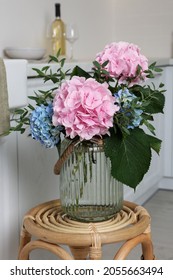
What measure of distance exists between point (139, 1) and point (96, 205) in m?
2.61

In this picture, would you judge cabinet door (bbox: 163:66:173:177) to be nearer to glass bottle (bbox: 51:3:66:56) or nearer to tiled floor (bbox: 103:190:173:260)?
tiled floor (bbox: 103:190:173:260)

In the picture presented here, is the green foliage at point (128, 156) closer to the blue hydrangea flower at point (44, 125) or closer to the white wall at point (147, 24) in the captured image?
the blue hydrangea flower at point (44, 125)

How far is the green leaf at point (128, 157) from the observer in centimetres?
113

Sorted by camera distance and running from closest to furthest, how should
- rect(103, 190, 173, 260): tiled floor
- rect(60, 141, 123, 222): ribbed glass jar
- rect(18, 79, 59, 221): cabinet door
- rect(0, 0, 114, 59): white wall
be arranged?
rect(60, 141, 123, 222): ribbed glass jar, rect(18, 79, 59, 221): cabinet door, rect(103, 190, 173, 260): tiled floor, rect(0, 0, 114, 59): white wall

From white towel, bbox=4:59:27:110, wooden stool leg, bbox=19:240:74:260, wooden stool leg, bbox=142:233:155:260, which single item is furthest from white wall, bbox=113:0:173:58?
wooden stool leg, bbox=19:240:74:260

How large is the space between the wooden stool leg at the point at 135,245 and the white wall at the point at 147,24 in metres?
2.42

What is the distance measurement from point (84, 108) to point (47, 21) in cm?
169

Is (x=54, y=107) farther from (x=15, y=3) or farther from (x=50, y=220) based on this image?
(x=15, y=3)

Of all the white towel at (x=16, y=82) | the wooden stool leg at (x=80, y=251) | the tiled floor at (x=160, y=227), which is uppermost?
the white towel at (x=16, y=82)

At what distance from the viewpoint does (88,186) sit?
1.21 metres

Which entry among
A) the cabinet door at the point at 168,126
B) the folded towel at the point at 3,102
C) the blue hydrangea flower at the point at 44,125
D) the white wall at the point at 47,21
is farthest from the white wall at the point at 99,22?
the blue hydrangea flower at the point at 44,125

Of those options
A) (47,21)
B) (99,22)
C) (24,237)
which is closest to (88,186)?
(24,237)

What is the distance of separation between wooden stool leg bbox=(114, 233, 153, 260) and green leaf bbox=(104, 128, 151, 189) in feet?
0.49

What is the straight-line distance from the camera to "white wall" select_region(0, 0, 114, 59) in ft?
7.62
